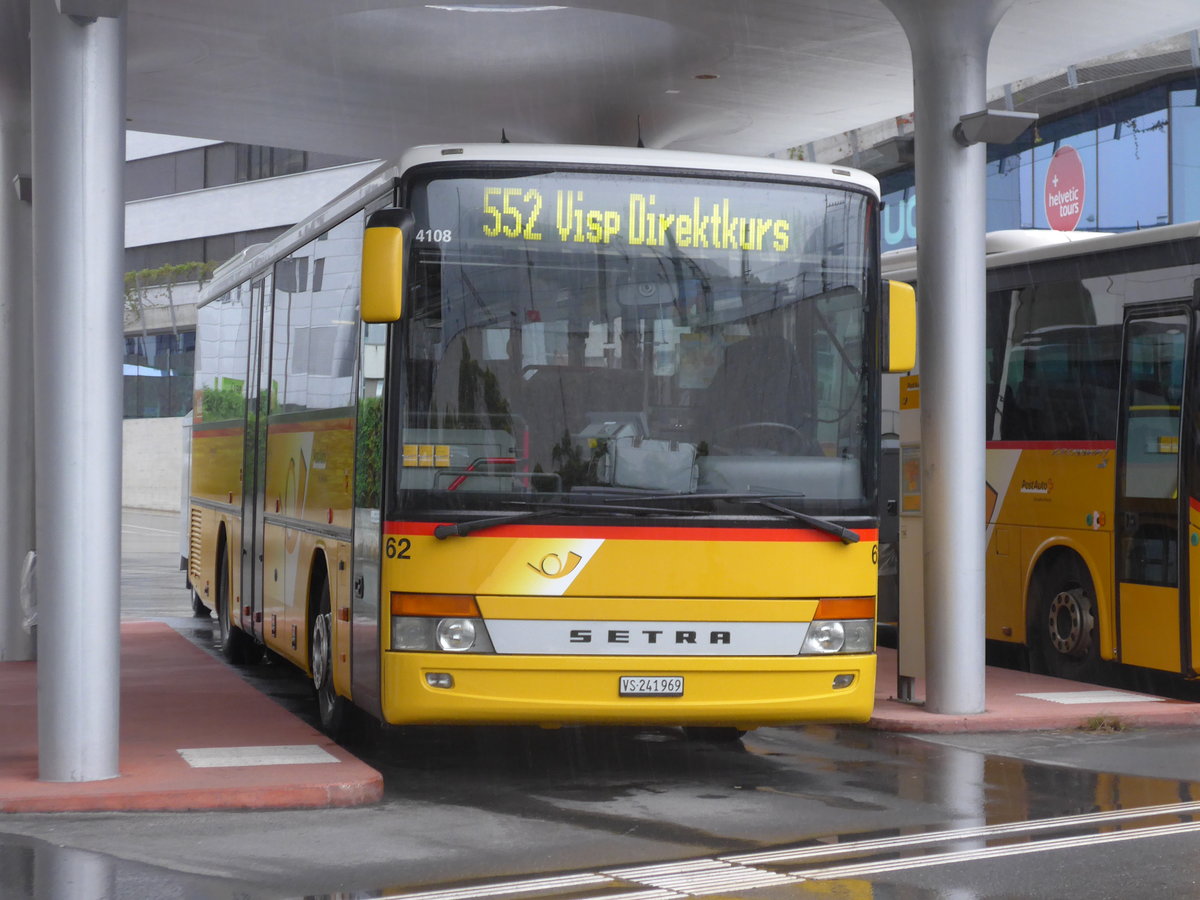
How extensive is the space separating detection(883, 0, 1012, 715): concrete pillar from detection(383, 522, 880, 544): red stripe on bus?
318cm

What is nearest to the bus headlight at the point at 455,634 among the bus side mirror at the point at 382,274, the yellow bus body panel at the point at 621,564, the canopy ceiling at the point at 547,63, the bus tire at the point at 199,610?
the yellow bus body panel at the point at 621,564

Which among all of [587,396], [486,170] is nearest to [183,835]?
[587,396]

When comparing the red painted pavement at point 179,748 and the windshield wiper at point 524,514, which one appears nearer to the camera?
the red painted pavement at point 179,748

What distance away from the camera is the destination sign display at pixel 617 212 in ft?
28.5

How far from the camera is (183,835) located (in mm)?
7648

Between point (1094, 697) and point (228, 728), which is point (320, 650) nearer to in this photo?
point (228, 728)

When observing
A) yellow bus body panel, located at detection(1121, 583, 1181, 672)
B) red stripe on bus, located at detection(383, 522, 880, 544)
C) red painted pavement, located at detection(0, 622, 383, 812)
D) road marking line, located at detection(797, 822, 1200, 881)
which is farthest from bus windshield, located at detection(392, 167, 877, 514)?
yellow bus body panel, located at detection(1121, 583, 1181, 672)

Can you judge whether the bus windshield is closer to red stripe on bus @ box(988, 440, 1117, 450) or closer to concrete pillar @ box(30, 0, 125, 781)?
concrete pillar @ box(30, 0, 125, 781)

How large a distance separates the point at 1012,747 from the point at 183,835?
5.37 m

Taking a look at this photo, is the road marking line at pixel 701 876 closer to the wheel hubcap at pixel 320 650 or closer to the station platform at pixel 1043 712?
the wheel hubcap at pixel 320 650

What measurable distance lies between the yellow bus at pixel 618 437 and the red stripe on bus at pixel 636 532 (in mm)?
13

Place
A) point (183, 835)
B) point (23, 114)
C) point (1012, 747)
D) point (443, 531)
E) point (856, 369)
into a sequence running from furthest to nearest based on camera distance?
point (23, 114), point (1012, 747), point (856, 369), point (443, 531), point (183, 835)

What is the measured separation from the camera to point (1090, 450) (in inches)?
529

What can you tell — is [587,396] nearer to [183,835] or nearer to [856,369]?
[856,369]
